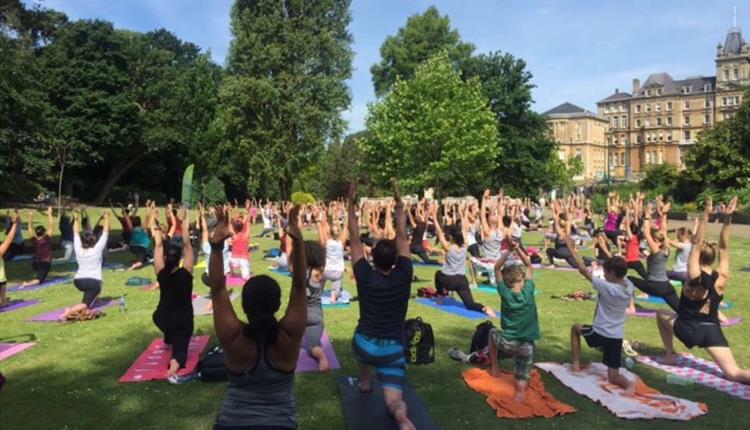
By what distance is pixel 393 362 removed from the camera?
582 cm

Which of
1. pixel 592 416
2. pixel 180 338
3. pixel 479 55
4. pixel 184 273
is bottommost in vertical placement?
pixel 592 416

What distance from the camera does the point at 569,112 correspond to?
128500 millimetres

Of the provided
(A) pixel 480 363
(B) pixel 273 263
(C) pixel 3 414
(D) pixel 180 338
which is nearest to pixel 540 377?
(A) pixel 480 363

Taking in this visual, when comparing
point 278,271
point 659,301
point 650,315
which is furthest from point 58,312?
point 659,301

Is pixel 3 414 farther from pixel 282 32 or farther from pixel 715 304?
pixel 282 32

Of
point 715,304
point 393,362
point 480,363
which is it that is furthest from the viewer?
point 480,363

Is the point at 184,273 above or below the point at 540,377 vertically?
above

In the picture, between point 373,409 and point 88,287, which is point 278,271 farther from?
point 373,409

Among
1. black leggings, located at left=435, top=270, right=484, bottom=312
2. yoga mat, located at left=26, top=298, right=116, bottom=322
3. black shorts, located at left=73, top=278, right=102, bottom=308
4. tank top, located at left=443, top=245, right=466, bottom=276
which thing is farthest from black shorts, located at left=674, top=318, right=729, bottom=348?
yoga mat, located at left=26, top=298, right=116, bottom=322

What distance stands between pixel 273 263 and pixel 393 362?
14.6 meters

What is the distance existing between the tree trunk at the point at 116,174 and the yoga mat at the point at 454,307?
141 feet

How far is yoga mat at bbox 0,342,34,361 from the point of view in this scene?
8805mm

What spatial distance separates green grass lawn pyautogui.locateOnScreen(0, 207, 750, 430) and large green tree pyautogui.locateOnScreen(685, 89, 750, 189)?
45.5m

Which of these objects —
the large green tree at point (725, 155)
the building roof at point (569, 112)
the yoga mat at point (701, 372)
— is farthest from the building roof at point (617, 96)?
the yoga mat at point (701, 372)
